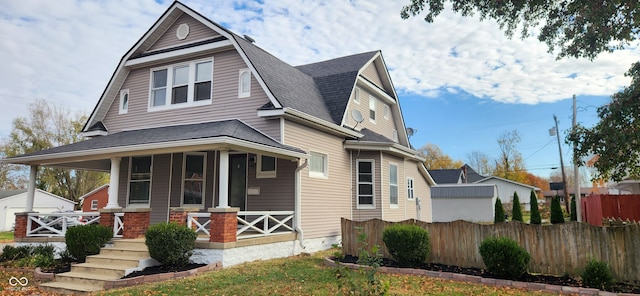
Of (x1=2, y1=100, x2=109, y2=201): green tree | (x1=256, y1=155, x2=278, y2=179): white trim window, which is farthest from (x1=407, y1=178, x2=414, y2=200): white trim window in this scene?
(x1=2, y1=100, x2=109, y2=201): green tree

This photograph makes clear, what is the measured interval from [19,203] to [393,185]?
35.9 metres

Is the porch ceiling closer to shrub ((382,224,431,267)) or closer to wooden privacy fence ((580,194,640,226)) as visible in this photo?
shrub ((382,224,431,267))

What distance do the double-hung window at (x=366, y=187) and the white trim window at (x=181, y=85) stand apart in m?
6.03

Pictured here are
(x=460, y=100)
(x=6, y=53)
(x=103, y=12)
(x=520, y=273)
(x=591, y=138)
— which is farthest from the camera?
(x=460, y=100)

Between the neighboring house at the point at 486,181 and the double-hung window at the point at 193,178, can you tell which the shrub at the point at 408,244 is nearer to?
the double-hung window at the point at 193,178

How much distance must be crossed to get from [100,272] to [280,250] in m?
4.32

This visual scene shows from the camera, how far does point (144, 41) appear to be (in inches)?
542

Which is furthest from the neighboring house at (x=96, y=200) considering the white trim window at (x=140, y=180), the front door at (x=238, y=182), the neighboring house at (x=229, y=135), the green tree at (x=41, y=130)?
the front door at (x=238, y=182)

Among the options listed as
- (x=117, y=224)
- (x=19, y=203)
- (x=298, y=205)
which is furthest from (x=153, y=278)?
(x=19, y=203)

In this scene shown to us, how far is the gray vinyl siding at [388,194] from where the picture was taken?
1481 centimetres

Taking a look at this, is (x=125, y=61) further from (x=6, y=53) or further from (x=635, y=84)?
(x=635, y=84)

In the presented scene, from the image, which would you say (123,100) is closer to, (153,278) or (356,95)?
(153,278)

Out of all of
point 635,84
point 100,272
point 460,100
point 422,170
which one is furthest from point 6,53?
point 460,100

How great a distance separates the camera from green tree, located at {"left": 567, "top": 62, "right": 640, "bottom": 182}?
8102mm
